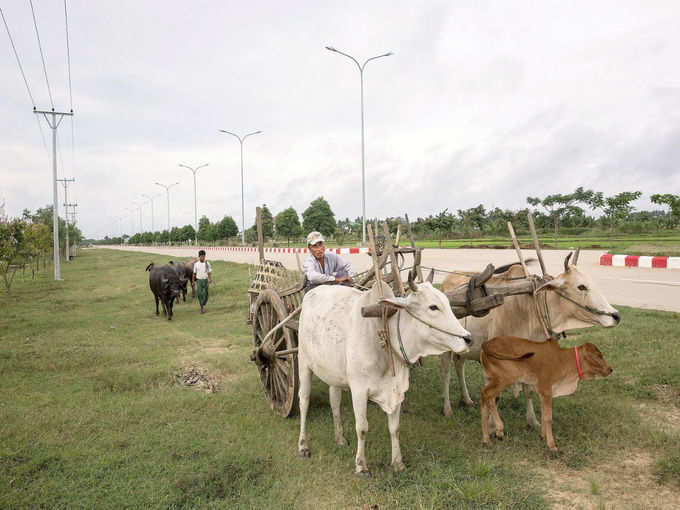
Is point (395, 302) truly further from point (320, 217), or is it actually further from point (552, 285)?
point (320, 217)

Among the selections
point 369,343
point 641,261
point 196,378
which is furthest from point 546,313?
point 641,261

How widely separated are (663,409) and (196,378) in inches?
215

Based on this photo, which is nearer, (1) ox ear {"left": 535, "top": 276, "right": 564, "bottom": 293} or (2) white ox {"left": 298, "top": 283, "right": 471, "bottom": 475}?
(2) white ox {"left": 298, "top": 283, "right": 471, "bottom": 475}

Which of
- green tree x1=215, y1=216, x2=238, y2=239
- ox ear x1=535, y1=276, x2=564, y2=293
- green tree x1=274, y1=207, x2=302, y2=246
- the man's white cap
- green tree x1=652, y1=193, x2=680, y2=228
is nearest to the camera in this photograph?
ox ear x1=535, y1=276, x2=564, y2=293

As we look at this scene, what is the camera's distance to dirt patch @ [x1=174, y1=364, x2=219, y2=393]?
5758 millimetres

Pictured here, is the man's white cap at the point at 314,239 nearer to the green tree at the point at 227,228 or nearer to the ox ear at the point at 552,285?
the ox ear at the point at 552,285

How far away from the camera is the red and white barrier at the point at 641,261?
44.0ft

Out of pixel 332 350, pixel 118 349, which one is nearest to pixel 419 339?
pixel 332 350

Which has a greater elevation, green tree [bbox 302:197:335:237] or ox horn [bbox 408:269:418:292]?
green tree [bbox 302:197:335:237]

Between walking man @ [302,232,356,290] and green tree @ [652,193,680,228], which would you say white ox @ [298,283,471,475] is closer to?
walking man @ [302,232,356,290]

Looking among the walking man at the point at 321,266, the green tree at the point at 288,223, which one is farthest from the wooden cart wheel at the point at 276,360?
the green tree at the point at 288,223

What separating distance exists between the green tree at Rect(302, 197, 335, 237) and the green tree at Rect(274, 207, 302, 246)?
9.54ft

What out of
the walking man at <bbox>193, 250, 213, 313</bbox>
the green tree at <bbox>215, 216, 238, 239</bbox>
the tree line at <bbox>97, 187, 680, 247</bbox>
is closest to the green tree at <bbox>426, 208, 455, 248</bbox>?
the tree line at <bbox>97, 187, 680, 247</bbox>

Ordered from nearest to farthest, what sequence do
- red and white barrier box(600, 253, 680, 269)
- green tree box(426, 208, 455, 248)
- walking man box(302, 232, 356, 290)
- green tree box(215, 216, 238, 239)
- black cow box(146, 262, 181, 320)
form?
walking man box(302, 232, 356, 290), black cow box(146, 262, 181, 320), red and white barrier box(600, 253, 680, 269), green tree box(426, 208, 455, 248), green tree box(215, 216, 238, 239)
